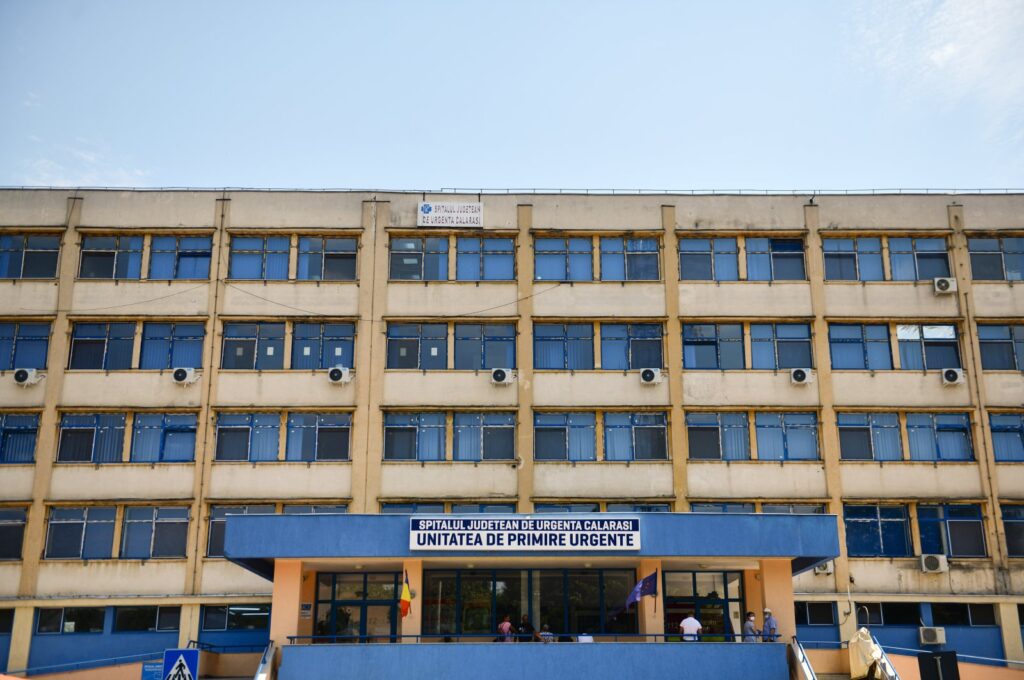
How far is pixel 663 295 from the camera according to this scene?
36.0 metres

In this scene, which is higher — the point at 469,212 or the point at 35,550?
the point at 469,212

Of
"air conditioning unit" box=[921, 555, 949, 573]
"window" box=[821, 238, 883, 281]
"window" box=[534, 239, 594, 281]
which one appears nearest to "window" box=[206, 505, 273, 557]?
"window" box=[534, 239, 594, 281]

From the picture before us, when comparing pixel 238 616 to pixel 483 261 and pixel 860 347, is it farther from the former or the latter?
pixel 860 347

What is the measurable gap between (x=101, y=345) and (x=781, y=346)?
23.4 meters

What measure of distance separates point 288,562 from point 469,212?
15433mm

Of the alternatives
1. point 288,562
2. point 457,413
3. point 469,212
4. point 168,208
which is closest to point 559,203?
point 469,212

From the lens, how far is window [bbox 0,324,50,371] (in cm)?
3512

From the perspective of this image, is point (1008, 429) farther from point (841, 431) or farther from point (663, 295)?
point (663, 295)

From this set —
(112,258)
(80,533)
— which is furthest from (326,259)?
(80,533)

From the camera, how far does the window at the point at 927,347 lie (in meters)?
35.7

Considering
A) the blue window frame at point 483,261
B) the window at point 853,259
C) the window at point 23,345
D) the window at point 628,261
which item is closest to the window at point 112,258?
the window at point 23,345

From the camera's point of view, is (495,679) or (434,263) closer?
(495,679)

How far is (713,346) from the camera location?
35.8 m

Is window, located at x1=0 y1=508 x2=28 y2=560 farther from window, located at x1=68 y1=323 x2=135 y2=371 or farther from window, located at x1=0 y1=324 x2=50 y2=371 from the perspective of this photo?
window, located at x1=68 y1=323 x2=135 y2=371
